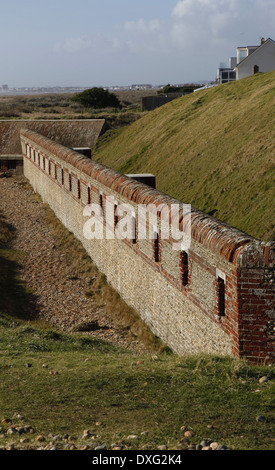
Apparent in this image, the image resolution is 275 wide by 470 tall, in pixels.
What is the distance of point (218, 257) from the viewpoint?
27.0 ft

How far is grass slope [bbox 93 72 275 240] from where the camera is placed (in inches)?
756

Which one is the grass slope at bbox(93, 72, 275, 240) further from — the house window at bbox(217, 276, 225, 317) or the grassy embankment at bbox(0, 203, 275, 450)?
the grassy embankment at bbox(0, 203, 275, 450)

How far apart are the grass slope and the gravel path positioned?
5.09 m

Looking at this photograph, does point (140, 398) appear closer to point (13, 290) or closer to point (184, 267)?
point (184, 267)

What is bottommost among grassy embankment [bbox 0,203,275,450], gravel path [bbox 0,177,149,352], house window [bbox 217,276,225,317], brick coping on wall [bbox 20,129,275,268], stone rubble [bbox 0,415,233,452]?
gravel path [bbox 0,177,149,352]

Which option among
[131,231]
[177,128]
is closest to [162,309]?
[131,231]

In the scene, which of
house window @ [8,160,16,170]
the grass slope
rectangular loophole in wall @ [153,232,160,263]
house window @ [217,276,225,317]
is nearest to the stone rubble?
house window @ [217,276,225,317]

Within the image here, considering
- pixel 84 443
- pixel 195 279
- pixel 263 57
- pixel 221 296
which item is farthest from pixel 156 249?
pixel 263 57

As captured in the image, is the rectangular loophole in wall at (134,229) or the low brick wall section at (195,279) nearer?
the low brick wall section at (195,279)

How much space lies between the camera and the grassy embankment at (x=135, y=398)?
571cm

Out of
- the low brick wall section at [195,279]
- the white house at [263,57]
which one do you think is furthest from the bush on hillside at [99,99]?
the low brick wall section at [195,279]

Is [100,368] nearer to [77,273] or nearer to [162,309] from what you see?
[162,309]

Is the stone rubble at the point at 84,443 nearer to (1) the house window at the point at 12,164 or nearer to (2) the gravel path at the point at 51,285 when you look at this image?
(2) the gravel path at the point at 51,285

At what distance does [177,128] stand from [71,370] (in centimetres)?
2621
